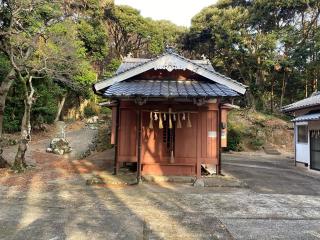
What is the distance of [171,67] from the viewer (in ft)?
39.9

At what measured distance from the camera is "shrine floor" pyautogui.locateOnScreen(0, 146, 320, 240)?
612 cm

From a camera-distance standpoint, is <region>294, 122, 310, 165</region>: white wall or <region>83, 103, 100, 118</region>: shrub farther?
<region>83, 103, 100, 118</region>: shrub

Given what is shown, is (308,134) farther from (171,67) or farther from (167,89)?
(167,89)

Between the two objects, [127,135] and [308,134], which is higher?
[308,134]

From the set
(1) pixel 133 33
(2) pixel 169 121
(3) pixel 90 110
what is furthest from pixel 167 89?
(1) pixel 133 33

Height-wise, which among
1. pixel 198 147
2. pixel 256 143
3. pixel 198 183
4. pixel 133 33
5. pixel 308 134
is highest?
pixel 133 33

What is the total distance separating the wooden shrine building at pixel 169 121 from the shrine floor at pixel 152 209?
121 centimetres

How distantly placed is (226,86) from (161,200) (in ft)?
17.8

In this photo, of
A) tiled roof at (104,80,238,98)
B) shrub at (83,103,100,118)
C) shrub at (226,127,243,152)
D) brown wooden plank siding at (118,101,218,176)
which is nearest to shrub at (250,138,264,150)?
shrub at (226,127,243,152)

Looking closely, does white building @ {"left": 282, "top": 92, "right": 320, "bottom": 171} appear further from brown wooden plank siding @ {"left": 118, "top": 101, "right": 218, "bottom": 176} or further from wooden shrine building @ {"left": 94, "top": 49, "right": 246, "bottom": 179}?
brown wooden plank siding @ {"left": 118, "top": 101, "right": 218, "bottom": 176}

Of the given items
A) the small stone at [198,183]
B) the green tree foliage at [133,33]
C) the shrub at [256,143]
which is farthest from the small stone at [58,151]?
the green tree foliage at [133,33]

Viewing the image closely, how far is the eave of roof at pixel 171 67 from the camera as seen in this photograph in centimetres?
1219

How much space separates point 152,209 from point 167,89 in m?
5.01

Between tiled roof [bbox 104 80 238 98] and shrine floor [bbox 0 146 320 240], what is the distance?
3.04m
